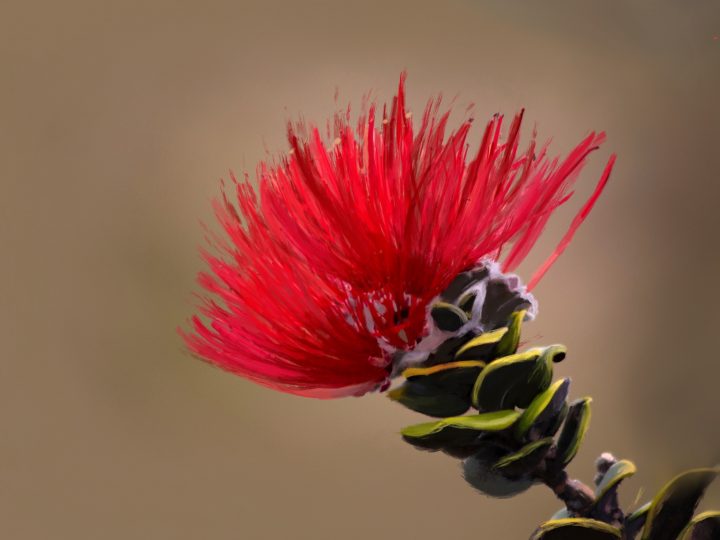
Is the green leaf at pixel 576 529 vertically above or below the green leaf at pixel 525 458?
below

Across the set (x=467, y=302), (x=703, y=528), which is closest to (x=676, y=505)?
(x=703, y=528)

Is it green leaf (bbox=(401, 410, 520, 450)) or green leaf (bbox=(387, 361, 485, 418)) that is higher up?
green leaf (bbox=(387, 361, 485, 418))

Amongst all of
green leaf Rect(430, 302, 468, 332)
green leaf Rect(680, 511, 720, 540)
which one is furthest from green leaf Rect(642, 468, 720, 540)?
green leaf Rect(430, 302, 468, 332)

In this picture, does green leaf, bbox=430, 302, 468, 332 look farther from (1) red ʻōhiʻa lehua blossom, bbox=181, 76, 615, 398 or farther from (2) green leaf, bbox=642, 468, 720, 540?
(2) green leaf, bbox=642, 468, 720, 540

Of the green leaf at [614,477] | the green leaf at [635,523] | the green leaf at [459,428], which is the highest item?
the green leaf at [459,428]

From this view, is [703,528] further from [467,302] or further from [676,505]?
[467,302]

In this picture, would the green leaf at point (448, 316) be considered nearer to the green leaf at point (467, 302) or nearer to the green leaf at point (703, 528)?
the green leaf at point (467, 302)

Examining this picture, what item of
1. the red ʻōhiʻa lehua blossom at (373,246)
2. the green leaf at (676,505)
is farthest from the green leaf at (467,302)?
the green leaf at (676,505)

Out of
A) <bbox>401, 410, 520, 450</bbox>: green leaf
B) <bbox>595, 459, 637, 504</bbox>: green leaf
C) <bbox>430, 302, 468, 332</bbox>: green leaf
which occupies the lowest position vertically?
<bbox>595, 459, 637, 504</bbox>: green leaf
